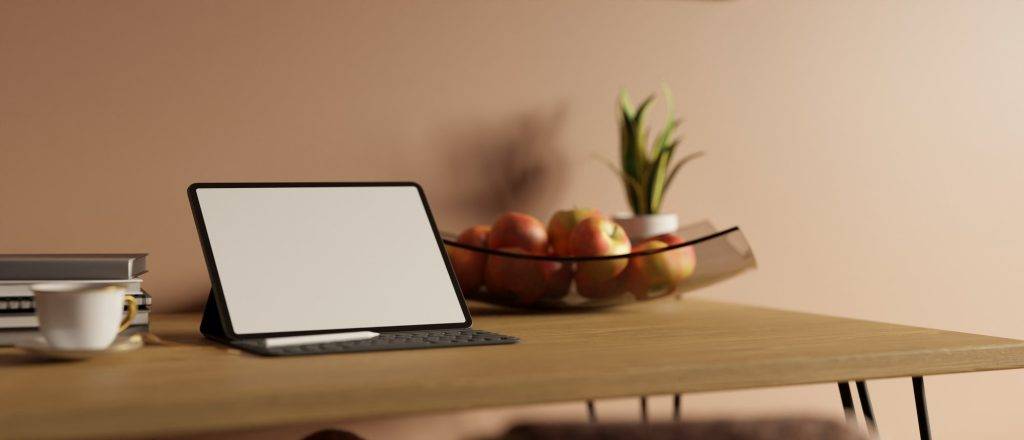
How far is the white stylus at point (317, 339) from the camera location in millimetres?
980

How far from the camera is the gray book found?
101 cm

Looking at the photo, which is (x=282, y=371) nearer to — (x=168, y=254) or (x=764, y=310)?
(x=168, y=254)

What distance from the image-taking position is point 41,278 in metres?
1.02

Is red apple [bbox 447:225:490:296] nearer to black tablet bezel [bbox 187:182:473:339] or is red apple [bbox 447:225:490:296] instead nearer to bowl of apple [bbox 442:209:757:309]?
bowl of apple [bbox 442:209:757:309]

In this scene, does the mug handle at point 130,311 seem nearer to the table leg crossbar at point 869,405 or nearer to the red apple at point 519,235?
the red apple at point 519,235

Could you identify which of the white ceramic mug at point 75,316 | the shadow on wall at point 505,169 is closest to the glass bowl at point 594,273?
the shadow on wall at point 505,169

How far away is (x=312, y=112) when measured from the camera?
1.47 metres

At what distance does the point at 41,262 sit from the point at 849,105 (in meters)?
1.35

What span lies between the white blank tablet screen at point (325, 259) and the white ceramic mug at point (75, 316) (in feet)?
0.48

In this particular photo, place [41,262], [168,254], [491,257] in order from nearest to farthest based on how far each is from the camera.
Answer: [41,262], [491,257], [168,254]

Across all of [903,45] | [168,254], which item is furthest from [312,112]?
[903,45]

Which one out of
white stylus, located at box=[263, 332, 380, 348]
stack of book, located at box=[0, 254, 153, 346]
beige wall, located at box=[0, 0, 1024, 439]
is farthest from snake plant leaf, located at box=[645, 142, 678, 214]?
stack of book, located at box=[0, 254, 153, 346]

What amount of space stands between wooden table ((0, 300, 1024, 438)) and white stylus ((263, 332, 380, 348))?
0.04 m

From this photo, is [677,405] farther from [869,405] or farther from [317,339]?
[317,339]
